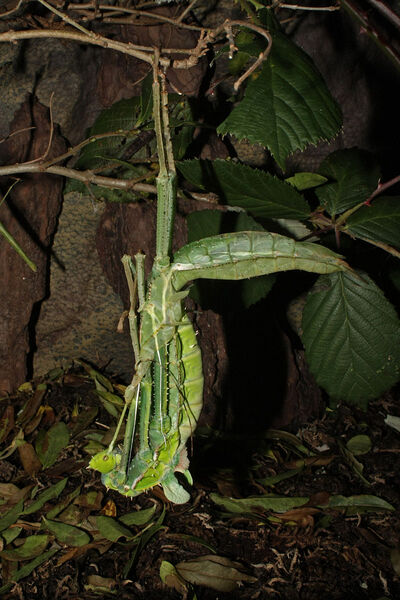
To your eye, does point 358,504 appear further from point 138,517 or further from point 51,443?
point 51,443

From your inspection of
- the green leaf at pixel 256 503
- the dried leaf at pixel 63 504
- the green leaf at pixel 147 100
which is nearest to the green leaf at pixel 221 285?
the green leaf at pixel 147 100

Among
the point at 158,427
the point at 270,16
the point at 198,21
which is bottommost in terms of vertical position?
the point at 158,427

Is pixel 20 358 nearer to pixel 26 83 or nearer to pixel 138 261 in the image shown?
pixel 26 83

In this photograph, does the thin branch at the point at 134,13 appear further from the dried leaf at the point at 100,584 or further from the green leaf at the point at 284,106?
the dried leaf at the point at 100,584

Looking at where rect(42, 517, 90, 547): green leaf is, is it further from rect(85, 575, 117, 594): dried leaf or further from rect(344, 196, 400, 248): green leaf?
rect(344, 196, 400, 248): green leaf

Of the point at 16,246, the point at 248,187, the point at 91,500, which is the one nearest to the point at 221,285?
the point at 248,187

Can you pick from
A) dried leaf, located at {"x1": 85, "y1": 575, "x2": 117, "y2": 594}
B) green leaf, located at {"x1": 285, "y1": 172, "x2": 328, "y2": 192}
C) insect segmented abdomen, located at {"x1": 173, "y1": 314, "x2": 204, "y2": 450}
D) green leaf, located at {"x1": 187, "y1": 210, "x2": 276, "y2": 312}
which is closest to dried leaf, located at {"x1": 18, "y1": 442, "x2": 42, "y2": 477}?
dried leaf, located at {"x1": 85, "y1": 575, "x2": 117, "y2": 594}

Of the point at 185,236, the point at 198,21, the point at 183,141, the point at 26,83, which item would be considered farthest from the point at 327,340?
the point at 26,83
